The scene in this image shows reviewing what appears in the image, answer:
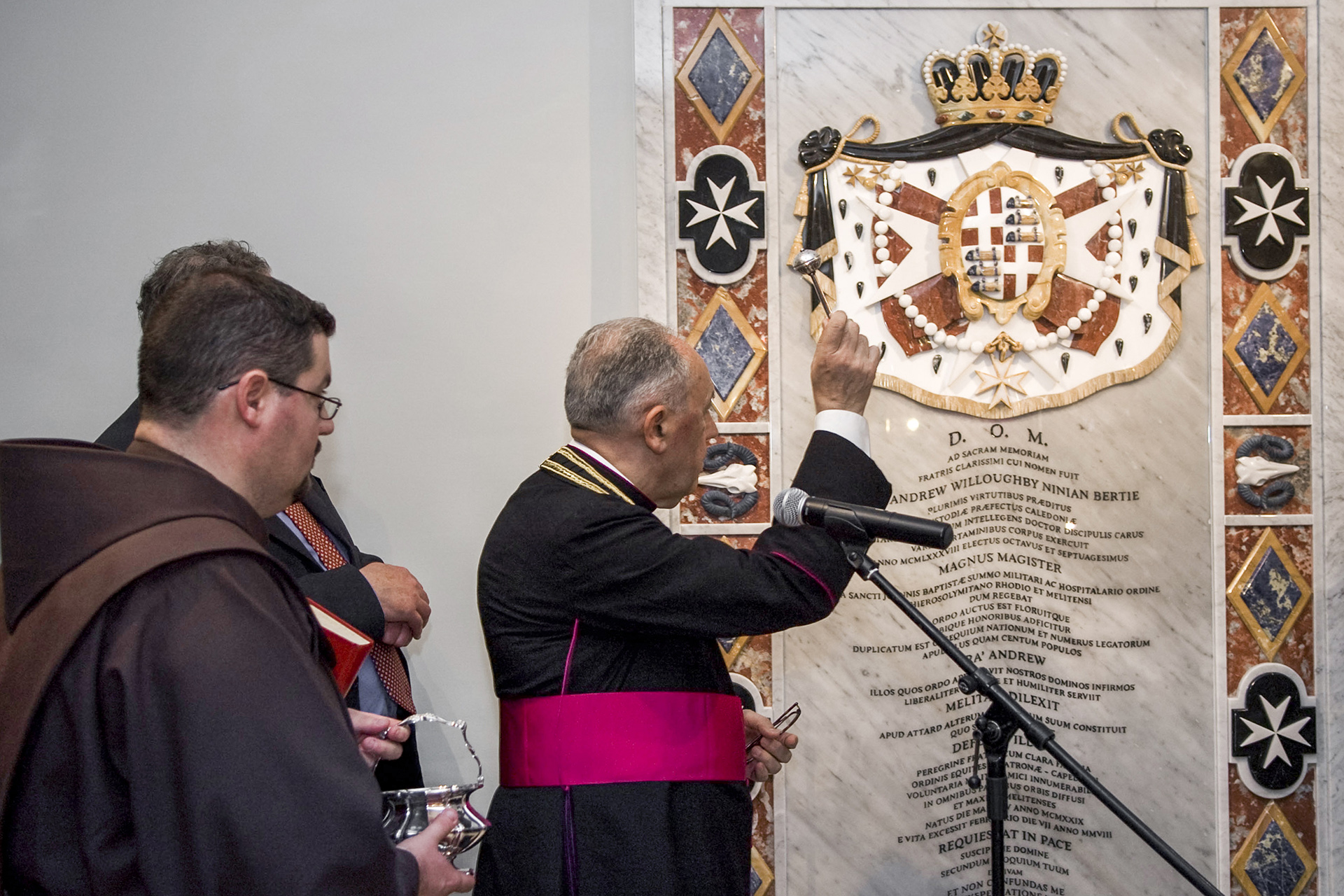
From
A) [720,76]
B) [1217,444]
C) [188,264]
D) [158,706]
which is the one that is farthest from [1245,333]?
[158,706]

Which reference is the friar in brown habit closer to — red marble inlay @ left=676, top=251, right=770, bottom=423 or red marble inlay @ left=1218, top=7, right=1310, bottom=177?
red marble inlay @ left=676, top=251, right=770, bottom=423

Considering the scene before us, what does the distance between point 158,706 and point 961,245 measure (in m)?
2.50

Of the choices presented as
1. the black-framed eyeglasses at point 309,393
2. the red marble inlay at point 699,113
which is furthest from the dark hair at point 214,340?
the red marble inlay at point 699,113

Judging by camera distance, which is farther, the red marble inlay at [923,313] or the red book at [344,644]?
the red marble inlay at [923,313]

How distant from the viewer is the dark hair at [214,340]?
53.0 inches

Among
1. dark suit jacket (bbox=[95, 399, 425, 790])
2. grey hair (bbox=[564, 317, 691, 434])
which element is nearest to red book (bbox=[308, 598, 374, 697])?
dark suit jacket (bbox=[95, 399, 425, 790])

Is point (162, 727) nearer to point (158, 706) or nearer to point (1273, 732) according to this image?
point (158, 706)

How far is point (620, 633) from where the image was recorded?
1955 millimetres

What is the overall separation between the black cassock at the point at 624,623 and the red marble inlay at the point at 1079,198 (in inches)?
58.9

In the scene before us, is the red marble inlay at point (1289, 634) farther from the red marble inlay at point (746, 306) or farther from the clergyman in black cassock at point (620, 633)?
the clergyman in black cassock at point (620, 633)

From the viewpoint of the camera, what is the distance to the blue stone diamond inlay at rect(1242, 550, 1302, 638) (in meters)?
3.06

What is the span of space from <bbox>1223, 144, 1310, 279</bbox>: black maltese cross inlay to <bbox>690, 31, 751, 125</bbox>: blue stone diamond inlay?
1.43 m

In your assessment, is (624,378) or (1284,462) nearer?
A: (624,378)

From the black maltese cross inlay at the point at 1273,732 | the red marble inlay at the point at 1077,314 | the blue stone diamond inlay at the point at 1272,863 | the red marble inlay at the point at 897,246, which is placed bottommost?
the blue stone diamond inlay at the point at 1272,863
